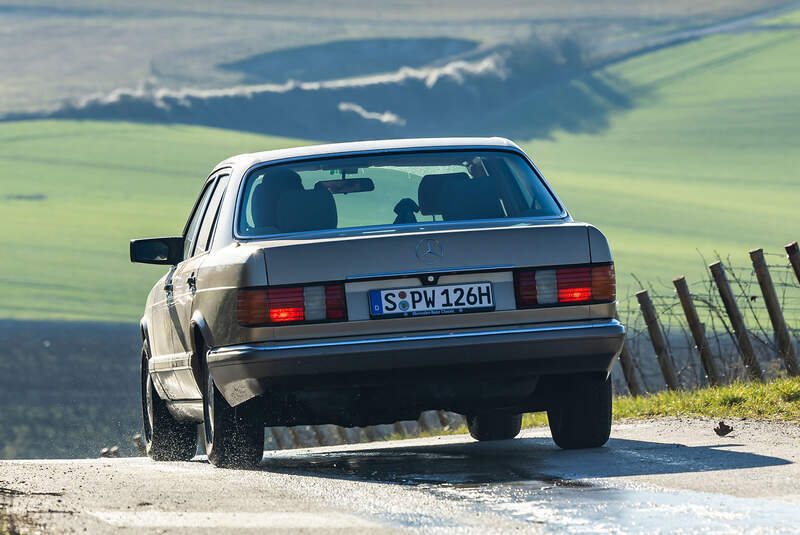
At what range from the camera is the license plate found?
7.33 metres

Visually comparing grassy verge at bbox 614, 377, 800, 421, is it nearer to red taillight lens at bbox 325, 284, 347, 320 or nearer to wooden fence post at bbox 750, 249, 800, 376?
wooden fence post at bbox 750, 249, 800, 376

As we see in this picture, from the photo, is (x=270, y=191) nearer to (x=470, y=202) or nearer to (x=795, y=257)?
(x=470, y=202)

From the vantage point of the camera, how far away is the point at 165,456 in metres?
10.7

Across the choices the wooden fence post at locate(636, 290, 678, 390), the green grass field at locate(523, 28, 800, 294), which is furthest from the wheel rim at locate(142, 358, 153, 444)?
the green grass field at locate(523, 28, 800, 294)

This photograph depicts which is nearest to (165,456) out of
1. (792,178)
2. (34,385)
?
(792,178)

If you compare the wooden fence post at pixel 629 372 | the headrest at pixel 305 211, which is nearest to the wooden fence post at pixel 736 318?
the wooden fence post at pixel 629 372

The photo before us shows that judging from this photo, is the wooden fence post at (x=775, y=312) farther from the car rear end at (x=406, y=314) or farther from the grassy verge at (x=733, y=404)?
the car rear end at (x=406, y=314)

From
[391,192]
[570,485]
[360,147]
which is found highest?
[360,147]

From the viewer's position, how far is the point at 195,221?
32.1 feet

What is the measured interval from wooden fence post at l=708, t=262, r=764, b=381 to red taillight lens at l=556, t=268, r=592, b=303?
600 cm

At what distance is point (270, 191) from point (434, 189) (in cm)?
93

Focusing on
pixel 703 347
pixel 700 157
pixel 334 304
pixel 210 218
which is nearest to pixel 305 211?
pixel 334 304

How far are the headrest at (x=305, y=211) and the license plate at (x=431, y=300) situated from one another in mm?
793

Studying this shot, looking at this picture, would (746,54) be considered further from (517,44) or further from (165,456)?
(165,456)
